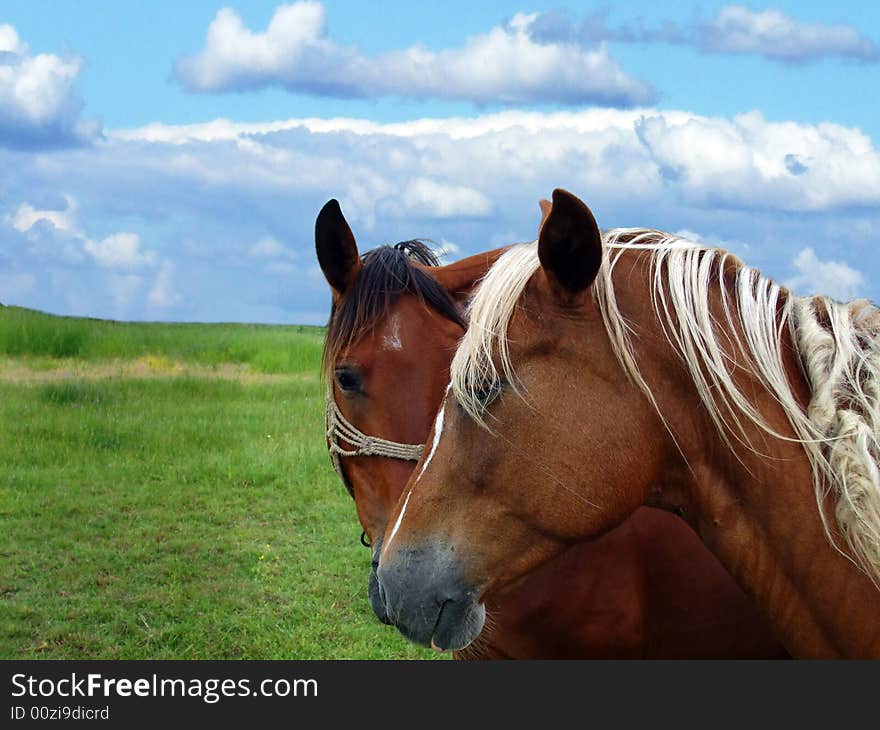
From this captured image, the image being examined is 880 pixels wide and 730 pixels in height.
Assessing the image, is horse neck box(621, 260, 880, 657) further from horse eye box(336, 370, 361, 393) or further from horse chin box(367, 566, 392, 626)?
horse eye box(336, 370, 361, 393)

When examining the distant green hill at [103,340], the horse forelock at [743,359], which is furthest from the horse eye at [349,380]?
the distant green hill at [103,340]

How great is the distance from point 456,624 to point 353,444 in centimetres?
132

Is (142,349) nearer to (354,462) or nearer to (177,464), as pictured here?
(177,464)


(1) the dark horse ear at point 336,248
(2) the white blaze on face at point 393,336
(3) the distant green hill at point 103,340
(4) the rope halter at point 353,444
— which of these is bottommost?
(3) the distant green hill at point 103,340

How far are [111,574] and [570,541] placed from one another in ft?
20.6

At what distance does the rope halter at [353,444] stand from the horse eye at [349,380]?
4.9 inches

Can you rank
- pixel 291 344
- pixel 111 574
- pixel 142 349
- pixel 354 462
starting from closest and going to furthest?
1. pixel 354 462
2. pixel 111 574
3. pixel 142 349
4. pixel 291 344

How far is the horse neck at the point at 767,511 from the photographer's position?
2328 millimetres

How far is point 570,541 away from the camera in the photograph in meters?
2.33

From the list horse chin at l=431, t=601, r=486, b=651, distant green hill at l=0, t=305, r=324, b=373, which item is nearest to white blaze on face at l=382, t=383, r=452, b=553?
horse chin at l=431, t=601, r=486, b=651

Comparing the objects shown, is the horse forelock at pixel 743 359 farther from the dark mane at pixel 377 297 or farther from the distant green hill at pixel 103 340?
the distant green hill at pixel 103 340

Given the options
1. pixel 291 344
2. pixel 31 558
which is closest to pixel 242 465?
pixel 31 558

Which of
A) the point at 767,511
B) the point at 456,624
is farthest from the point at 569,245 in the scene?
the point at 456,624

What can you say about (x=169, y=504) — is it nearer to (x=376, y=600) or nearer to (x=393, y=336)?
(x=393, y=336)
